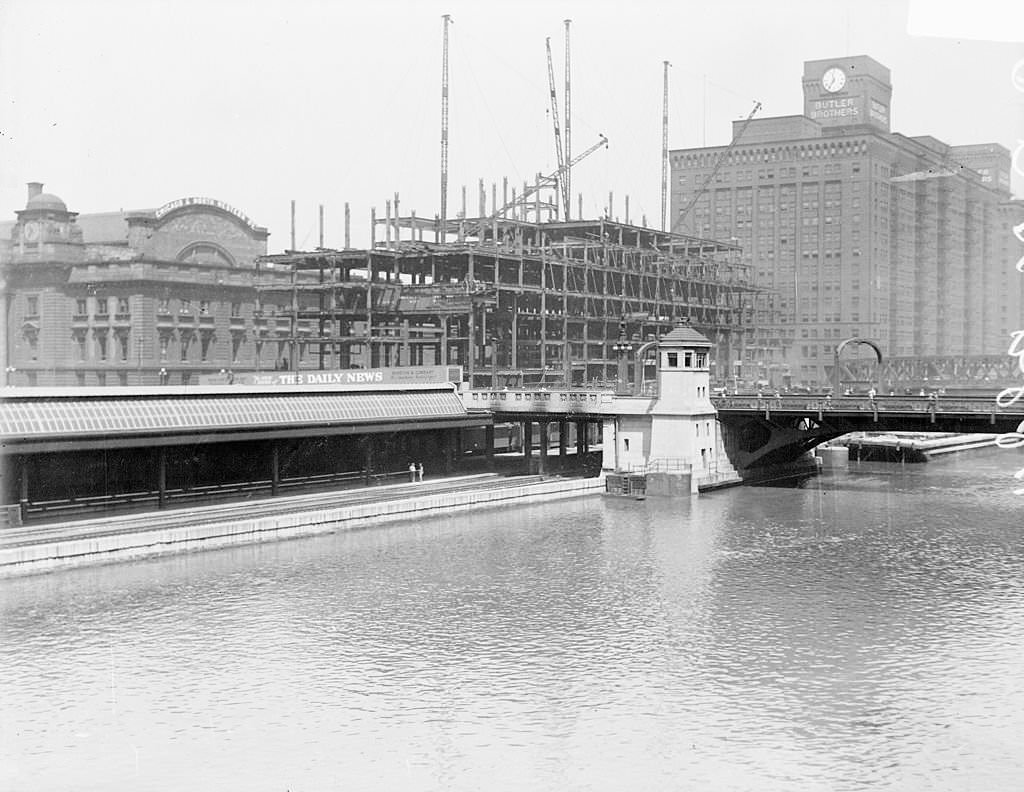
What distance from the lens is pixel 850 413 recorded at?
92.3 metres

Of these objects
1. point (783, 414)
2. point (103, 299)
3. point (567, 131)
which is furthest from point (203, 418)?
point (567, 131)

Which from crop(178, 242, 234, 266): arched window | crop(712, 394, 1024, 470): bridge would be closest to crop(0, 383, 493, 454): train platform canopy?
crop(712, 394, 1024, 470): bridge

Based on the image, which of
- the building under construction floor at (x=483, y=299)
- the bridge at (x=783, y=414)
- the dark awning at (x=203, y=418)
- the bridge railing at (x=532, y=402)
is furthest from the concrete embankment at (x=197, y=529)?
the building under construction floor at (x=483, y=299)

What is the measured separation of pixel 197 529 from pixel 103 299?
78.9 m

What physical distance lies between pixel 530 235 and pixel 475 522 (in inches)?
3844

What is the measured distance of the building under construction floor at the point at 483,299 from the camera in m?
139

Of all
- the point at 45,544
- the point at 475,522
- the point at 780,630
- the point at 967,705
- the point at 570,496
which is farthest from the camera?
the point at 570,496

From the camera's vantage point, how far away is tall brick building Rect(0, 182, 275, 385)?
132m

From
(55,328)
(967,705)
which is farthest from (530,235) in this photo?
(967,705)

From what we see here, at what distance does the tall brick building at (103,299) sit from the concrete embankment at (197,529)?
59.4 m

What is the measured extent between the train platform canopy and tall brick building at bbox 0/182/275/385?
48.6 metres

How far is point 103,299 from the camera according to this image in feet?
441

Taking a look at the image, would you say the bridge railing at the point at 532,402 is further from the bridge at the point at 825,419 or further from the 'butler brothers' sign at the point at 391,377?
the bridge at the point at 825,419

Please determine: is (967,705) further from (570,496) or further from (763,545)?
(570,496)
